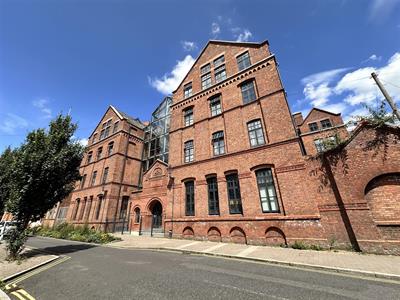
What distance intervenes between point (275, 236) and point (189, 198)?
670cm

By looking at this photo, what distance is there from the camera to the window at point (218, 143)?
14.5 m

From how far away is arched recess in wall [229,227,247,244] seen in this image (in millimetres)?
11387

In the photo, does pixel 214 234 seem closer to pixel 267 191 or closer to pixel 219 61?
pixel 267 191

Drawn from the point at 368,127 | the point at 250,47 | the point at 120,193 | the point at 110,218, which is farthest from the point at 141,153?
the point at 368,127

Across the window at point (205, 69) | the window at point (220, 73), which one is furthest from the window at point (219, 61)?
the window at point (205, 69)

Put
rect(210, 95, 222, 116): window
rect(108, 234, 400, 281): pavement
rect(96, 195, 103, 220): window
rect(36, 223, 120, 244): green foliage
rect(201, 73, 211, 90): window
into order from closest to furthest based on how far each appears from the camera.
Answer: rect(108, 234, 400, 281): pavement, rect(36, 223, 120, 244): green foliage, rect(210, 95, 222, 116): window, rect(201, 73, 211, 90): window, rect(96, 195, 103, 220): window

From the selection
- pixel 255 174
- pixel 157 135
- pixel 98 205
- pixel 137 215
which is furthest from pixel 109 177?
pixel 255 174

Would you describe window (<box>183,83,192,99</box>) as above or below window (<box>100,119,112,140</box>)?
below

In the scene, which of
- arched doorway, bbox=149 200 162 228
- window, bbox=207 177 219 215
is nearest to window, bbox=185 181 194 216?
window, bbox=207 177 219 215

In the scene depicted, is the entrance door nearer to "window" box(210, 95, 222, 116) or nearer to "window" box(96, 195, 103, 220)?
"window" box(96, 195, 103, 220)

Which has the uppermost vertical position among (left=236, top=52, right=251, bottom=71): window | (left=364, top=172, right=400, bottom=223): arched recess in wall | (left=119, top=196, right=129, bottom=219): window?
(left=236, top=52, right=251, bottom=71): window

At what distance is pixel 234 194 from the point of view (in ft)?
41.4

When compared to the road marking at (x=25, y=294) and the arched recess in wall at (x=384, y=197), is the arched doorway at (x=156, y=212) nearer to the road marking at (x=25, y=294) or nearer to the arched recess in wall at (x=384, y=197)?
the road marking at (x=25, y=294)

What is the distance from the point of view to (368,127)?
9.25m
